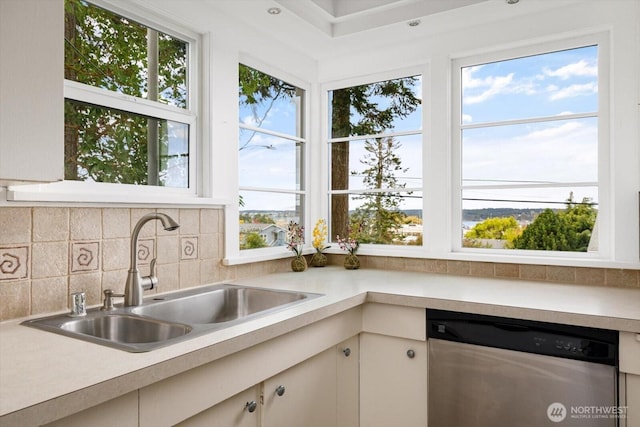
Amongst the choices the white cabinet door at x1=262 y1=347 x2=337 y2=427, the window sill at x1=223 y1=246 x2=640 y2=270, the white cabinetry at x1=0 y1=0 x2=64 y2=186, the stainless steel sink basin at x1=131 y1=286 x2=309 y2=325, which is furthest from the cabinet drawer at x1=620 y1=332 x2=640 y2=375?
the white cabinetry at x1=0 y1=0 x2=64 y2=186

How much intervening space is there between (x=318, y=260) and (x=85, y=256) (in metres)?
1.49

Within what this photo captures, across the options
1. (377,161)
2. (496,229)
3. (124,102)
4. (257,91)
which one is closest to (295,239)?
(377,161)

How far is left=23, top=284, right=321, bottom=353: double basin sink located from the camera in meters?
1.38

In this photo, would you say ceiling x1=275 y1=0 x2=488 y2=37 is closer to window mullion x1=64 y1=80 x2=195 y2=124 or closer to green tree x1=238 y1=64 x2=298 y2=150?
green tree x1=238 y1=64 x2=298 y2=150

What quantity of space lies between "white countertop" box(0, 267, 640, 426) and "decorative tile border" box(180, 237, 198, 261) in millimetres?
303

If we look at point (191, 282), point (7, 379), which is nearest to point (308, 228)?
point (191, 282)

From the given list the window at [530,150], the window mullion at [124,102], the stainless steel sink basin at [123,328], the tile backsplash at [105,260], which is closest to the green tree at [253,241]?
the tile backsplash at [105,260]

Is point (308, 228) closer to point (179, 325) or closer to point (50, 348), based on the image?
point (179, 325)

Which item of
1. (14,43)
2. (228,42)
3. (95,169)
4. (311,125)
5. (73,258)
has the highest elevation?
(228,42)

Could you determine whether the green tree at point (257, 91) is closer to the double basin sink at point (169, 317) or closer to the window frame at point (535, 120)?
the double basin sink at point (169, 317)

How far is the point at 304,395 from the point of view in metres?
1.69

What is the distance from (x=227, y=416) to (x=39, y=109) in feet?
3.27

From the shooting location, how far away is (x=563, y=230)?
92.0 inches

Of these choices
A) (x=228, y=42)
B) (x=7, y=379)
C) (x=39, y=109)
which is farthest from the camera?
(x=228, y=42)
